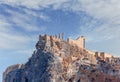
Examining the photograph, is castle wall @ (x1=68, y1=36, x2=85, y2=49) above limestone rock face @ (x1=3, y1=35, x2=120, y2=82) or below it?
above

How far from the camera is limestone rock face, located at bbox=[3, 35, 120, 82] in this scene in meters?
101

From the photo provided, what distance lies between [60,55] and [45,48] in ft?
15.7

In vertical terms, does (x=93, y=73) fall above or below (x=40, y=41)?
below

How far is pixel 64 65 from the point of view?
10250cm

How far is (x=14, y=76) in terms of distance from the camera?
120 meters

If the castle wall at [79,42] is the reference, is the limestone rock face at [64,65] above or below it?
below

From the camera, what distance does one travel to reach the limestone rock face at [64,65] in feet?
333

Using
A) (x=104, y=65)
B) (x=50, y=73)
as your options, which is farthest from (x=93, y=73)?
(x=50, y=73)

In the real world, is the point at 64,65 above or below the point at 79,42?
below

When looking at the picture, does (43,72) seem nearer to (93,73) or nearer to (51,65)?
(51,65)

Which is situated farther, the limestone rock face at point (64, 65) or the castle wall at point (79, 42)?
the castle wall at point (79, 42)

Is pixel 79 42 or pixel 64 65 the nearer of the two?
pixel 64 65

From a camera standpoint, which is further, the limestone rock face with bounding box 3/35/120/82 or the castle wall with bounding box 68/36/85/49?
the castle wall with bounding box 68/36/85/49

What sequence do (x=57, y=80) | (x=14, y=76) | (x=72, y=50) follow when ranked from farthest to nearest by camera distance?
(x=14, y=76) < (x=72, y=50) < (x=57, y=80)
